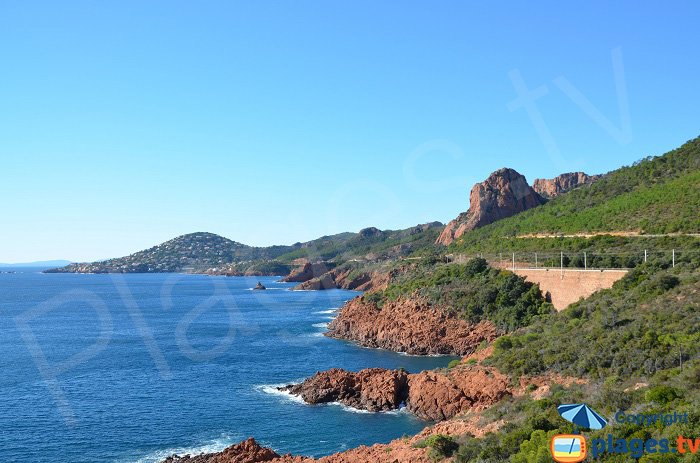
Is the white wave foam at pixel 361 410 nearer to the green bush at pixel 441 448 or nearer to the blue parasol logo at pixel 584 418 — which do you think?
the green bush at pixel 441 448

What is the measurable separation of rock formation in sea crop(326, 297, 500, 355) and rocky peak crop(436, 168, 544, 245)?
4696 centimetres

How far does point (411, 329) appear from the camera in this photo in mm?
58125

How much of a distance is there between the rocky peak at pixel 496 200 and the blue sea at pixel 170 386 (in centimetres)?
3951

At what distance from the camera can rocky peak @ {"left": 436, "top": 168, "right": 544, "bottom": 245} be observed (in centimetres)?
10912

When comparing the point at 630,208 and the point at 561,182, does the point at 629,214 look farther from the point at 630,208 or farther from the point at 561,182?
the point at 561,182

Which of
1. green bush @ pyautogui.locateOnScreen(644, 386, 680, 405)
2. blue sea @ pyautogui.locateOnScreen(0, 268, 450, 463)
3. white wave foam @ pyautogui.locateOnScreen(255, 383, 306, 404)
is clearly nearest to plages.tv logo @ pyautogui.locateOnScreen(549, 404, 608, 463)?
green bush @ pyautogui.locateOnScreen(644, 386, 680, 405)

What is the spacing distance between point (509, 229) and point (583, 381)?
5428cm

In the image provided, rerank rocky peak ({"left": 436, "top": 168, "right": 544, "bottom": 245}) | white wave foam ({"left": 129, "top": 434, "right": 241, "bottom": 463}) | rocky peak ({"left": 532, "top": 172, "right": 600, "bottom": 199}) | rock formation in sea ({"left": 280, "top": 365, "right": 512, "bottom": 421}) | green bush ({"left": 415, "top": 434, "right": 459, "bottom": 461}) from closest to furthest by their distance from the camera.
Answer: green bush ({"left": 415, "top": 434, "right": 459, "bottom": 461}) < white wave foam ({"left": 129, "top": 434, "right": 241, "bottom": 463}) < rock formation in sea ({"left": 280, "top": 365, "right": 512, "bottom": 421}) < rocky peak ({"left": 436, "top": 168, "right": 544, "bottom": 245}) < rocky peak ({"left": 532, "top": 172, "right": 600, "bottom": 199})

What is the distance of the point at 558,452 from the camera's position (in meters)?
15.4

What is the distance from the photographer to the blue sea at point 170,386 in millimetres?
31172

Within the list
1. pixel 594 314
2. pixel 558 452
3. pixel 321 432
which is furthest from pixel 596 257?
Answer: pixel 558 452

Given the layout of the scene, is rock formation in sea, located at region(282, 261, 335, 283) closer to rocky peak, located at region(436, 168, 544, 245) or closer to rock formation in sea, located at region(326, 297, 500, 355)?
rocky peak, located at region(436, 168, 544, 245)

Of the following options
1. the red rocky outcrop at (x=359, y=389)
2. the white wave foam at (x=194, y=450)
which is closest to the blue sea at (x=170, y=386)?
the white wave foam at (x=194, y=450)

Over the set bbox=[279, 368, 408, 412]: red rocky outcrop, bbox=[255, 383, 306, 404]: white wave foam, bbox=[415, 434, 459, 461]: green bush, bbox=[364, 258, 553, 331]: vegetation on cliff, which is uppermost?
bbox=[364, 258, 553, 331]: vegetation on cliff
